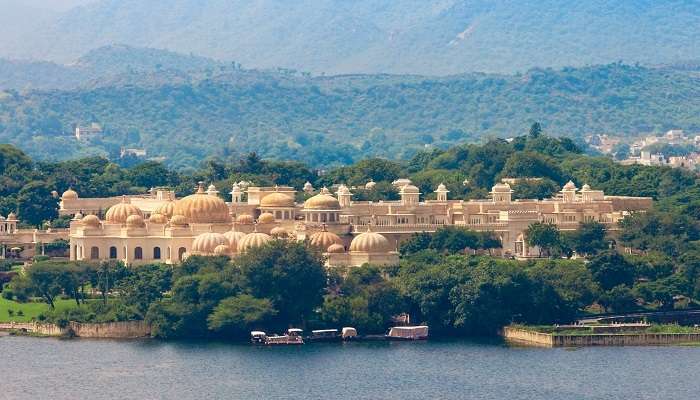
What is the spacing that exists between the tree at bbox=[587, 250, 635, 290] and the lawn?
55.0ft

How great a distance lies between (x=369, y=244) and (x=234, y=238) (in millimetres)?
4661

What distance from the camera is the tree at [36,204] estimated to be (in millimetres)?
94312

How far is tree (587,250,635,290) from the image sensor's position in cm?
7712

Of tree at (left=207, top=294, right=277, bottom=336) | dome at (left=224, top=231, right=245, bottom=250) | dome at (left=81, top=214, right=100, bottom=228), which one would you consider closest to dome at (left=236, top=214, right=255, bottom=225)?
dome at (left=224, top=231, right=245, bottom=250)

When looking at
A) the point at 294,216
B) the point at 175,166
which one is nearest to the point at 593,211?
the point at 294,216

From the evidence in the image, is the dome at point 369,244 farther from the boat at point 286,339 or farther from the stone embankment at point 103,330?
the stone embankment at point 103,330

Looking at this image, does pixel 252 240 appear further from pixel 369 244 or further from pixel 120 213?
pixel 120 213

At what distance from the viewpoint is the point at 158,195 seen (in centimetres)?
9312

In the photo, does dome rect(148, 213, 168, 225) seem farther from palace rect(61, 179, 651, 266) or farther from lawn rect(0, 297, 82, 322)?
lawn rect(0, 297, 82, 322)

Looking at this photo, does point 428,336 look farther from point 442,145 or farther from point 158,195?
point 442,145

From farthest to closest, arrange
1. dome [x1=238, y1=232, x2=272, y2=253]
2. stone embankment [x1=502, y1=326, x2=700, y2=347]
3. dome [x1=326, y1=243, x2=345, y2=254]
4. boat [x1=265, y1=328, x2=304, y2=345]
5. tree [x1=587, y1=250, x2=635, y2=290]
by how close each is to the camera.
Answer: dome [x1=326, y1=243, x2=345, y2=254]
dome [x1=238, y1=232, x2=272, y2=253]
tree [x1=587, y1=250, x2=635, y2=290]
stone embankment [x1=502, y1=326, x2=700, y2=347]
boat [x1=265, y1=328, x2=304, y2=345]

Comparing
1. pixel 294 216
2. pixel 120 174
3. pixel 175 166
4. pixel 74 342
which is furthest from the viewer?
pixel 175 166

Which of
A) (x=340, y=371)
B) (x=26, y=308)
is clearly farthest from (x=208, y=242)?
(x=340, y=371)

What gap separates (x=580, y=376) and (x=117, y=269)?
1917 centimetres
